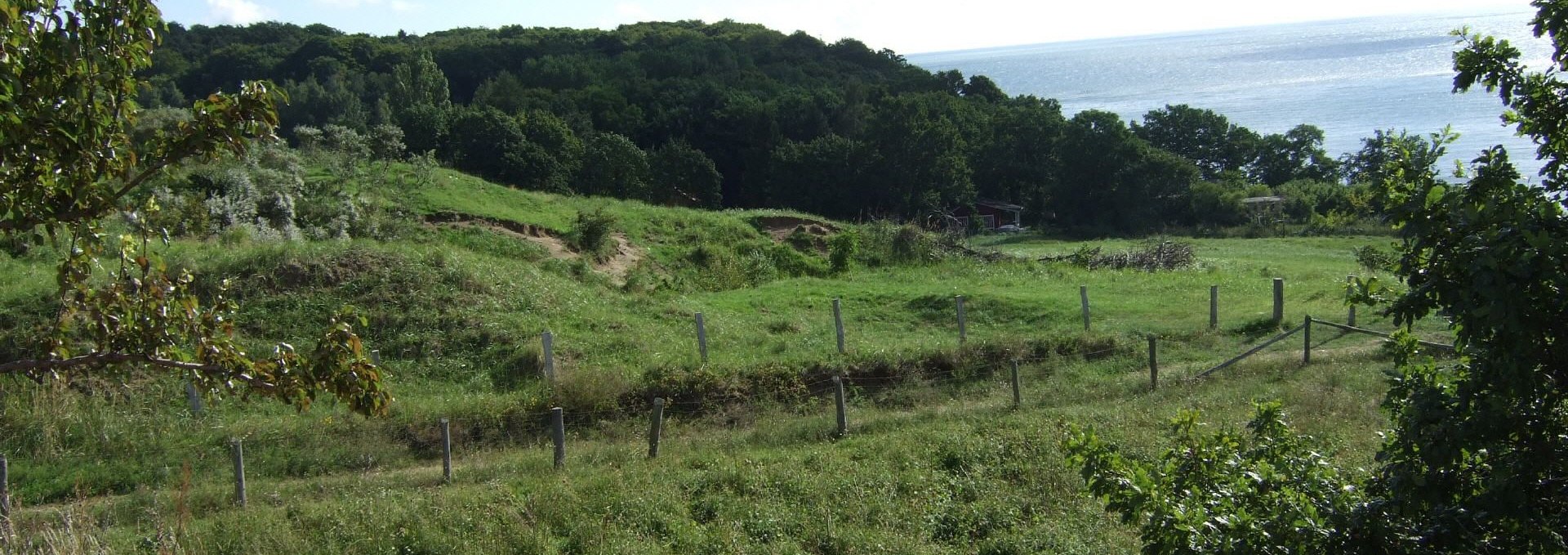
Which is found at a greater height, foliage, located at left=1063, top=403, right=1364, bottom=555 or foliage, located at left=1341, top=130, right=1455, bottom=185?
foliage, located at left=1341, top=130, right=1455, bottom=185

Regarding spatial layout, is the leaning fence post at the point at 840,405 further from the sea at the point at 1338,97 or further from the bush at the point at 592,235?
the sea at the point at 1338,97

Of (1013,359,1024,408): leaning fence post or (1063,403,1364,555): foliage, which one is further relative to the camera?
(1013,359,1024,408): leaning fence post

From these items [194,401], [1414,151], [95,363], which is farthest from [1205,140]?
[95,363]

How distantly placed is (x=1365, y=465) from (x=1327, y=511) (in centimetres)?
711

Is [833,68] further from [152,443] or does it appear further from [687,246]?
[152,443]

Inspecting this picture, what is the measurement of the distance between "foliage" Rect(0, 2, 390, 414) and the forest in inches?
1259

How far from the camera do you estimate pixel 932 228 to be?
37844 mm

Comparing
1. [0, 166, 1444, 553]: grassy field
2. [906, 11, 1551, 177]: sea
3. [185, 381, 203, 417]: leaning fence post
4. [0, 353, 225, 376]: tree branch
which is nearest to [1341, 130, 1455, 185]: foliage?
[0, 166, 1444, 553]: grassy field

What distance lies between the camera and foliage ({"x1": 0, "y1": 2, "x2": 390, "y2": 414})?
4543 mm

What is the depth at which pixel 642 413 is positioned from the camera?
15.6 metres

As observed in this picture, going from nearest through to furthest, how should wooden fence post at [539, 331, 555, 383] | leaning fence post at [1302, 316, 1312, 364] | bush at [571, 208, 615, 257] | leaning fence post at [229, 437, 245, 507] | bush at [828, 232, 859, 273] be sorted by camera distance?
leaning fence post at [229, 437, 245, 507] → wooden fence post at [539, 331, 555, 383] → leaning fence post at [1302, 316, 1312, 364] → bush at [571, 208, 615, 257] → bush at [828, 232, 859, 273]

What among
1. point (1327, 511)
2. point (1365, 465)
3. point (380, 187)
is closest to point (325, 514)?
point (1327, 511)

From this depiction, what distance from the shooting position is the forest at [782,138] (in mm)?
51594

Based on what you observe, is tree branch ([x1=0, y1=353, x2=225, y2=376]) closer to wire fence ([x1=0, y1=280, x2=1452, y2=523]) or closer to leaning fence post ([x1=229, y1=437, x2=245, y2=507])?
leaning fence post ([x1=229, y1=437, x2=245, y2=507])
